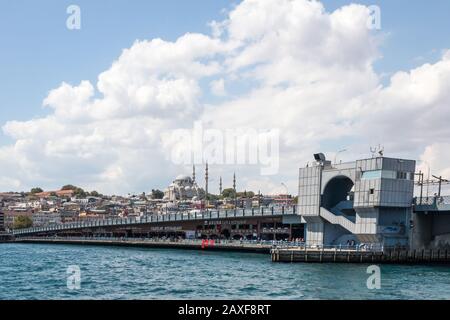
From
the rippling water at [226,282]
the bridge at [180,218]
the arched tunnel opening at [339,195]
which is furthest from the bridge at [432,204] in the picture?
the bridge at [180,218]

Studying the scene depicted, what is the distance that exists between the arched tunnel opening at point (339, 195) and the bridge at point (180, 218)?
9156mm

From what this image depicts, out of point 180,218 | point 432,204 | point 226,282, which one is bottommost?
point 226,282

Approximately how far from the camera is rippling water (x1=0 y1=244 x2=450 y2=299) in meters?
42.5

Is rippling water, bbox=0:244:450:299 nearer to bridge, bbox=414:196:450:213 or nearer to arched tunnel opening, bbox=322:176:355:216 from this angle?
bridge, bbox=414:196:450:213

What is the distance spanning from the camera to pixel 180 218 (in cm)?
12962

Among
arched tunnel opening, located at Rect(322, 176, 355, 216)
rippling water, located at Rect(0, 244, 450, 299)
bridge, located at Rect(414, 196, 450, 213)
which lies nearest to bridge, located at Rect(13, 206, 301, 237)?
arched tunnel opening, located at Rect(322, 176, 355, 216)

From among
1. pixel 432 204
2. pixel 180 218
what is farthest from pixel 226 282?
pixel 180 218

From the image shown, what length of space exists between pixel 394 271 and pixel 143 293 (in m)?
29.9

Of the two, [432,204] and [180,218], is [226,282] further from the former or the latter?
[180,218]

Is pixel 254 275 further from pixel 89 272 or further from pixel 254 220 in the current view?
pixel 254 220

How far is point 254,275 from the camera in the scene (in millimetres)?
56844

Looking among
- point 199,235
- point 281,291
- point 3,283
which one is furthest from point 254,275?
point 199,235

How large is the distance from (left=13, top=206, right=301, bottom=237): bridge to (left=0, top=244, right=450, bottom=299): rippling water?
28.1 metres

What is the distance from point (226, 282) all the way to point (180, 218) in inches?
3133
